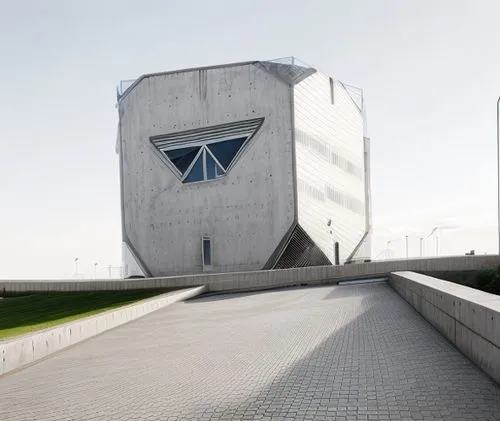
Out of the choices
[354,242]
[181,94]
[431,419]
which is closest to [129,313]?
[431,419]

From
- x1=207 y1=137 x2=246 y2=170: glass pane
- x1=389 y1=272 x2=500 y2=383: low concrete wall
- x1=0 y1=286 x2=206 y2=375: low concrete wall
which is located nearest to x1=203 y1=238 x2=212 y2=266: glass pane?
x1=207 y1=137 x2=246 y2=170: glass pane

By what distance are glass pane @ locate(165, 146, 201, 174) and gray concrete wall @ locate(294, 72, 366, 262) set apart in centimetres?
792

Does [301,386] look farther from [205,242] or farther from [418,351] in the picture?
[205,242]

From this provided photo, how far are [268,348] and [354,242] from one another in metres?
36.2

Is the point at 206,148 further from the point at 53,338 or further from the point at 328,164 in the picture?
the point at 53,338

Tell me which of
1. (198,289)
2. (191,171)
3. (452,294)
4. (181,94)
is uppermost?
(181,94)

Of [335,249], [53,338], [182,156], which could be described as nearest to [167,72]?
[182,156]

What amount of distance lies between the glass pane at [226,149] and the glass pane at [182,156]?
61.3 inches

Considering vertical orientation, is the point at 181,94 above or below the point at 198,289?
above

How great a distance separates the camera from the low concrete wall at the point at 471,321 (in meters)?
5.91

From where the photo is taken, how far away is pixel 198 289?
24.5 meters

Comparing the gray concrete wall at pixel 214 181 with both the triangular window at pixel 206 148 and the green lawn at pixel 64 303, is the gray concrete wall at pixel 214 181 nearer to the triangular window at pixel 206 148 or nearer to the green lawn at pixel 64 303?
the triangular window at pixel 206 148

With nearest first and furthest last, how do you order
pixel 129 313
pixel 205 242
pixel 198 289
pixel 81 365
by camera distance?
pixel 81 365 → pixel 129 313 → pixel 198 289 → pixel 205 242

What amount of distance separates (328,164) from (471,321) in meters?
33.2
